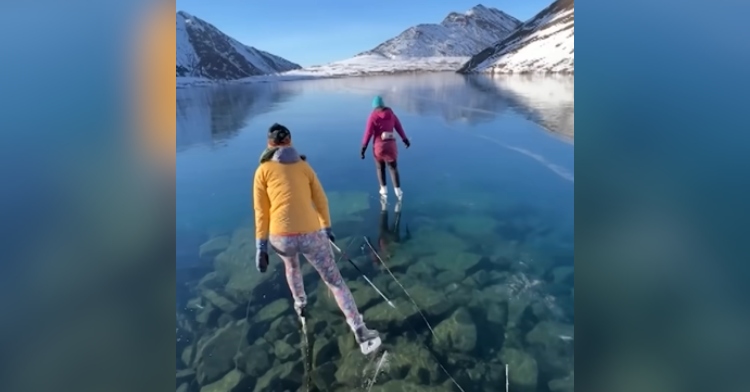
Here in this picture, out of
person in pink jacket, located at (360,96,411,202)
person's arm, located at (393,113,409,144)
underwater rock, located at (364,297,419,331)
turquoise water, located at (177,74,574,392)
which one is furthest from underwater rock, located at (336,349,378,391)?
person's arm, located at (393,113,409,144)

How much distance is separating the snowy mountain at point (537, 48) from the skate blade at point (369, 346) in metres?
2.71

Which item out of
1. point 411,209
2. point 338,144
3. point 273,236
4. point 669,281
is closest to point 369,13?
point 338,144

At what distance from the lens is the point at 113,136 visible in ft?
9.62

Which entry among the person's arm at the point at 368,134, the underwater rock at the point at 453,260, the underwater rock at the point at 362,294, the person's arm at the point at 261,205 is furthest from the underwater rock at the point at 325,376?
the person's arm at the point at 368,134

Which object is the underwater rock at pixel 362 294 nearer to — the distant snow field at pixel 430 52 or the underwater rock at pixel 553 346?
the underwater rock at pixel 553 346

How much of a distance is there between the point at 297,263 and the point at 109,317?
1318 mm

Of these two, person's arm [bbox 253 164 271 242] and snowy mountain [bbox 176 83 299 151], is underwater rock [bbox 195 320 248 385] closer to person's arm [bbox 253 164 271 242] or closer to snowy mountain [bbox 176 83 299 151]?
person's arm [bbox 253 164 271 242]

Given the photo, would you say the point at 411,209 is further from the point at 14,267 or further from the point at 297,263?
the point at 14,267

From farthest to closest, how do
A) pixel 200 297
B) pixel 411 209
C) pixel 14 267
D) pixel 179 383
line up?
pixel 411 209
pixel 200 297
pixel 179 383
pixel 14 267

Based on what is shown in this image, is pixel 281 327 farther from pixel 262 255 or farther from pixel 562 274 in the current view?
pixel 562 274

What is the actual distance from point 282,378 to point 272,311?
520mm

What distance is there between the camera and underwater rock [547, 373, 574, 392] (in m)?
2.88

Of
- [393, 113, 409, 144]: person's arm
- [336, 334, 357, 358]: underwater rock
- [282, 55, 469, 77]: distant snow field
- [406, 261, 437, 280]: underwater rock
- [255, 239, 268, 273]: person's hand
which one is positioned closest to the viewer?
[255, 239, 268, 273]: person's hand

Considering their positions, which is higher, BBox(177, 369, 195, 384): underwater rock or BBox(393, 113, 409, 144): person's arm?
BBox(393, 113, 409, 144): person's arm
